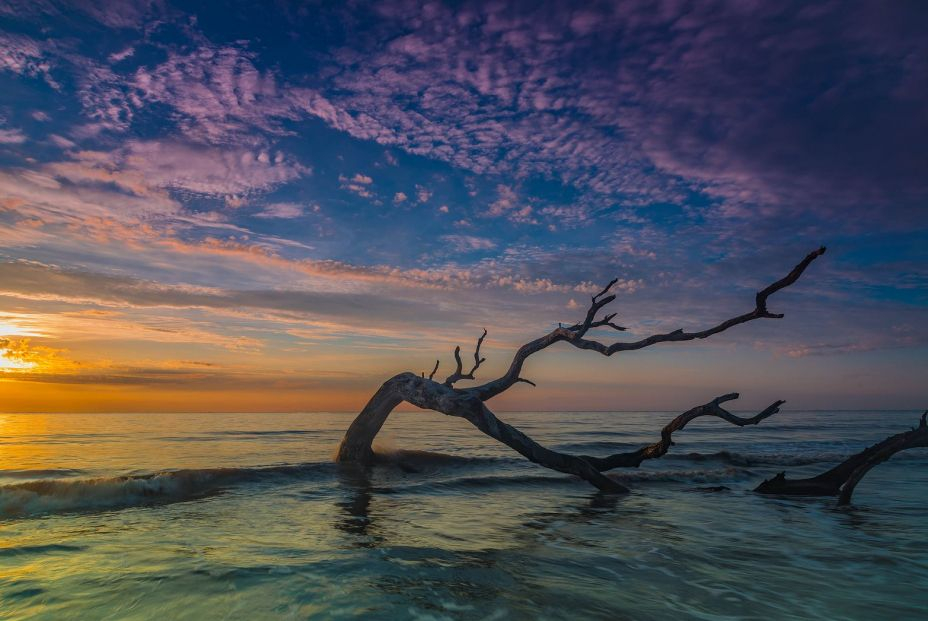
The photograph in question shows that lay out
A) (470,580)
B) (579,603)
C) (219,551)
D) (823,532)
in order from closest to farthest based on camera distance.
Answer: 1. (579,603)
2. (470,580)
3. (219,551)
4. (823,532)

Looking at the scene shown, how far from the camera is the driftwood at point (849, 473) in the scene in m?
10.6

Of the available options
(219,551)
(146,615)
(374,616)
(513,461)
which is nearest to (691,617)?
(374,616)

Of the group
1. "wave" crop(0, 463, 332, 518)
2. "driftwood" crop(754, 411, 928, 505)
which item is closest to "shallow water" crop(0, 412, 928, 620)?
"wave" crop(0, 463, 332, 518)

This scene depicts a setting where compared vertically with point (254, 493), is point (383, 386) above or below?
above

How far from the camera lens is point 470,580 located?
6.09 meters

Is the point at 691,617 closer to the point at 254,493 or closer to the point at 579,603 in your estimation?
the point at 579,603

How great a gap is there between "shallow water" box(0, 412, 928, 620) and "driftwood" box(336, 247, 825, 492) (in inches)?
37.3

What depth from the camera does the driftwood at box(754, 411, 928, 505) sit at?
10.6 m

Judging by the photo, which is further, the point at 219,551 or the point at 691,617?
the point at 219,551

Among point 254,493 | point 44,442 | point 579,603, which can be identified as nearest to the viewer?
point 579,603

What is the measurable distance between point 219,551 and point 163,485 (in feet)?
19.6

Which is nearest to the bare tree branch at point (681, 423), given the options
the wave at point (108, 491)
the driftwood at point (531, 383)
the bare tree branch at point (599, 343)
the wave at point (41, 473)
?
the driftwood at point (531, 383)

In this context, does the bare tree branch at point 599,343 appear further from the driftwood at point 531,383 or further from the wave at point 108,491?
the wave at point 108,491

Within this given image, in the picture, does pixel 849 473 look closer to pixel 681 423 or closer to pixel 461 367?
pixel 681 423
